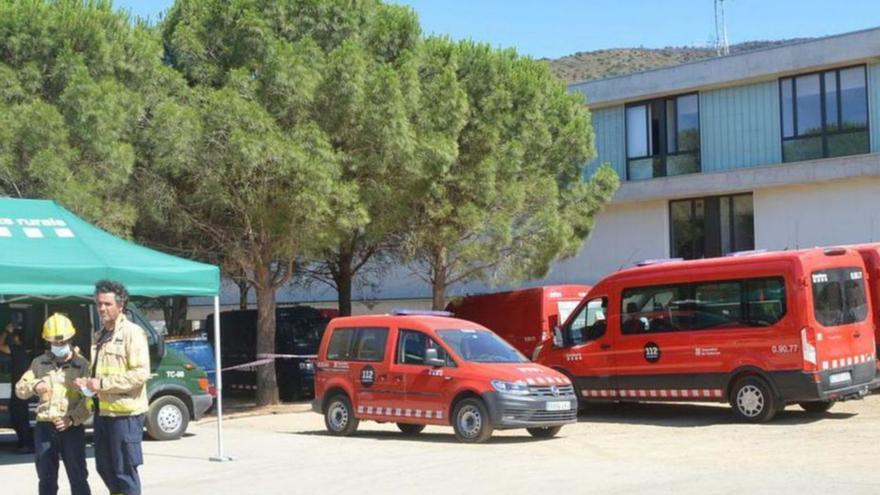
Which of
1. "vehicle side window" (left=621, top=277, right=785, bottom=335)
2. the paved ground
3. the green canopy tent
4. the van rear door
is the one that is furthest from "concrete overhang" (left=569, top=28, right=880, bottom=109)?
the green canopy tent

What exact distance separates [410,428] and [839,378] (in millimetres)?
6531

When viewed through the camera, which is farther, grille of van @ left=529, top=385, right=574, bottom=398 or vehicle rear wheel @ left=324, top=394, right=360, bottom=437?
vehicle rear wheel @ left=324, top=394, right=360, bottom=437

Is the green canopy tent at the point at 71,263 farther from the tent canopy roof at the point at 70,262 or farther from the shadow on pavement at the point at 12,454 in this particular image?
the shadow on pavement at the point at 12,454

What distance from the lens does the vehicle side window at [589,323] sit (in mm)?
19203

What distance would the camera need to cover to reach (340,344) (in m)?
17.5

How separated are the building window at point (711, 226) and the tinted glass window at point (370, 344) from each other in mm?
15741

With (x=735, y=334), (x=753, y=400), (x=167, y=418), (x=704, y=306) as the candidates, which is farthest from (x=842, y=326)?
(x=167, y=418)

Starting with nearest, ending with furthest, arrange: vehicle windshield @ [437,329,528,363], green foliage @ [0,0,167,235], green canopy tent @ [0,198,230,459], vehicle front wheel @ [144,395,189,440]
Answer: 1. green canopy tent @ [0,198,230,459]
2. vehicle windshield @ [437,329,528,363]
3. vehicle front wheel @ [144,395,189,440]
4. green foliage @ [0,0,167,235]

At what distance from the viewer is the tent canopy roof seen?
501 inches

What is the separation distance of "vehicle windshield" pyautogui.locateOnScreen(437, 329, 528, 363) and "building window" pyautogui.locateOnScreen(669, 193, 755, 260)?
15091 mm

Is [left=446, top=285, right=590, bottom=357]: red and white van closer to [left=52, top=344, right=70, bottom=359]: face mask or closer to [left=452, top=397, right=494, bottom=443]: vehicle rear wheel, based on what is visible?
[left=452, top=397, right=494, bottom=443]: vehicle rear wheel

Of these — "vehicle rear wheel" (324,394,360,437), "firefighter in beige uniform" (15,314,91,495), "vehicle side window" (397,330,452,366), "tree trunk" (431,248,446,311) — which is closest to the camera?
"firefighter in beige uniform" (15,314,91,495)

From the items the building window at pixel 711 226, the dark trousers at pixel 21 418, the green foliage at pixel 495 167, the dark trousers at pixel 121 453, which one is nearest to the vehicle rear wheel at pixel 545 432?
the dark trousers at pixel 21 418

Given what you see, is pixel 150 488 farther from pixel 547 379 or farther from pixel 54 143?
pixel 54 143
